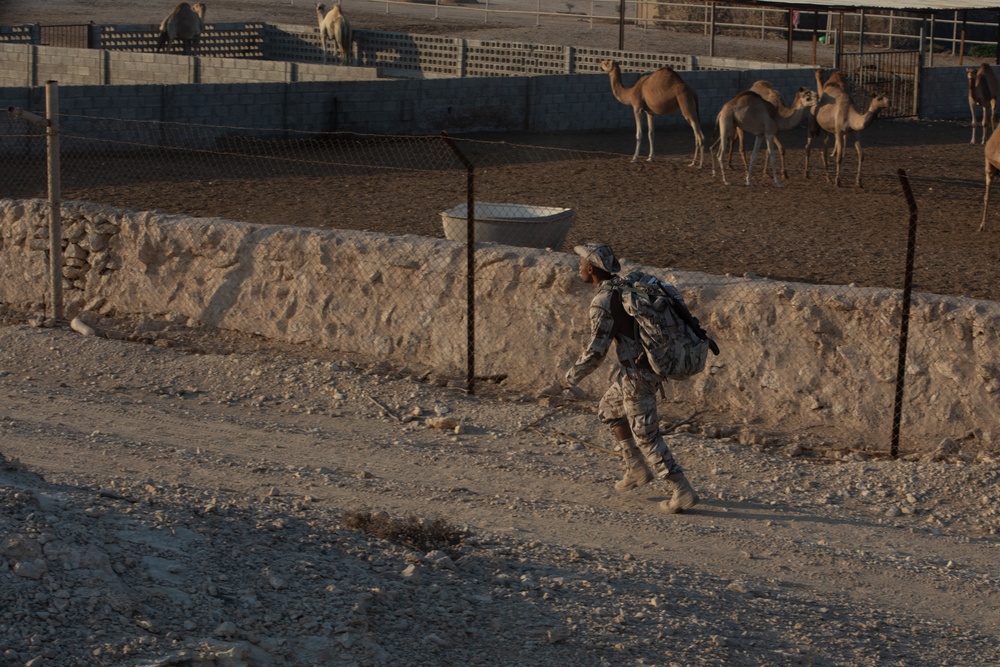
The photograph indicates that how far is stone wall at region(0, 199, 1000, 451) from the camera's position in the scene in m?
8.72

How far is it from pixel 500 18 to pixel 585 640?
41.0 meters

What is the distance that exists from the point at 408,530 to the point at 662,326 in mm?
1695

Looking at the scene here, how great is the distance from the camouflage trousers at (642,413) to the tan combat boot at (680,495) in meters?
0.04

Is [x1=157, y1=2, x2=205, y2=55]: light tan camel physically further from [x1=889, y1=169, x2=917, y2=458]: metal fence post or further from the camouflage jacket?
the camouflage jacket

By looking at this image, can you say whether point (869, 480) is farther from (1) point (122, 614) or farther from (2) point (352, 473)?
(1) point (122, 614)

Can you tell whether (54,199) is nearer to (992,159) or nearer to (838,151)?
(992,159)

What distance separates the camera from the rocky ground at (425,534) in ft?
Answer: 17.5

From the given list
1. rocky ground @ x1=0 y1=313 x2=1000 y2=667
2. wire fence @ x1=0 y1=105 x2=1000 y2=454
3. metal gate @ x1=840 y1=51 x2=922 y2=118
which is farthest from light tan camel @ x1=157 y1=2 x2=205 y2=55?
rocky ground @ x1=0 y1=313 x2=1000 y2=667

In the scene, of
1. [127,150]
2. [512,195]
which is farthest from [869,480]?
[127,150]

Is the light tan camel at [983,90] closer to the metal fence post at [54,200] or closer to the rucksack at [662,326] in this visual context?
the metal fence post at [54,200]

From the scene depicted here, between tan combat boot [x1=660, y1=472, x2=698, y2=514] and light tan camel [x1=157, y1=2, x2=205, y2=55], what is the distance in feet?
83.4

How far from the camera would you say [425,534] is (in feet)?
20.9

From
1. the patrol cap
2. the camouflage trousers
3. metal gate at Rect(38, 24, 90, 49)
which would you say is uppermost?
metal gate at Rect(38, 24, 90, 49)

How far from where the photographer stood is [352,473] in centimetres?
805
